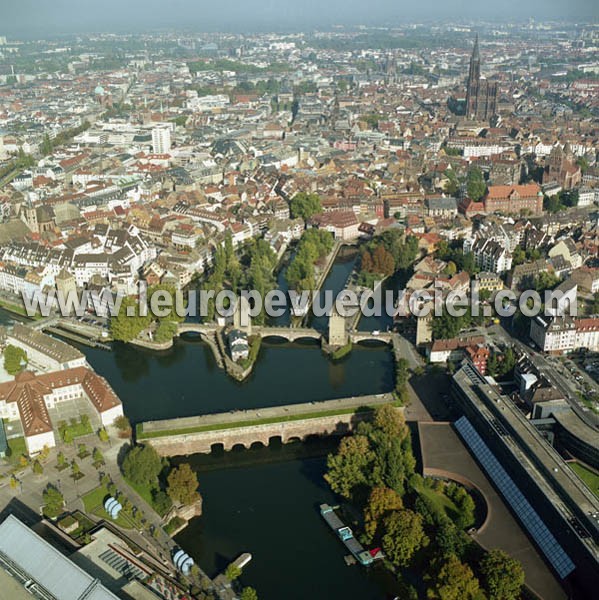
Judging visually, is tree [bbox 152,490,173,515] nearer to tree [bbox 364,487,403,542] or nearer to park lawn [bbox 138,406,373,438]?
park lawn [bbox 138,406,373,438]

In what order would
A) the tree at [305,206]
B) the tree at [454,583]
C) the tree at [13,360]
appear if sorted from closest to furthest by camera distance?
the tree at [454,583] < the tree at [13,360] < the tree at [305,206]

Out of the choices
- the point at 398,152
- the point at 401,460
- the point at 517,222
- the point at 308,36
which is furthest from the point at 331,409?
the point at 308,36

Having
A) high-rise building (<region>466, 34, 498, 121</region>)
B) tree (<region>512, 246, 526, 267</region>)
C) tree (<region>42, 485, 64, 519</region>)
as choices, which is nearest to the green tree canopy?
tree (<region>42, 485, 64, 519</region>)

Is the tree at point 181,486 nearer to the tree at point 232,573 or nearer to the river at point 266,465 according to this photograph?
the river at point 266,465

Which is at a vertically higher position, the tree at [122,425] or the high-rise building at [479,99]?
the high-rise building at [479,99]

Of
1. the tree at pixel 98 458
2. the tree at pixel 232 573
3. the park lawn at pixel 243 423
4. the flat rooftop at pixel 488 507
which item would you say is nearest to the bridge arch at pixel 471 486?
the flat rooftop at pixel 488 507

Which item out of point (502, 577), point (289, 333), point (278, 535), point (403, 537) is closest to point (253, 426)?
point (278, 535)

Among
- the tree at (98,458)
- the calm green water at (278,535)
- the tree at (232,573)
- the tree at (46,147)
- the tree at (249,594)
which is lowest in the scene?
the calm green water at (278,535)
